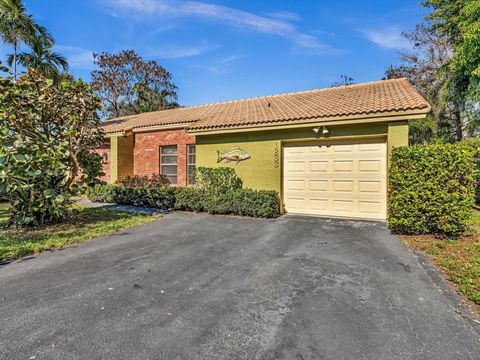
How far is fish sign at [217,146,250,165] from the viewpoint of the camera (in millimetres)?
10305

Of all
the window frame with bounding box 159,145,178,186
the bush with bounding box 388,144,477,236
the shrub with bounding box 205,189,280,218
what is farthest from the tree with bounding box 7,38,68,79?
the bush with bounding box 388,144,477,236

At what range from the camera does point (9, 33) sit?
15172 millimetres

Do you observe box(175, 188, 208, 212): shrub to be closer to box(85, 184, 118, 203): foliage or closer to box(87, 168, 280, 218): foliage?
box(87, 168, 280, 218): foliage

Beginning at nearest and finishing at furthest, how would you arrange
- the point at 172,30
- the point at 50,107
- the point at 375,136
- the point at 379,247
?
the point at 379,247
the point at 50,107
the point at 375,136
the point at 172,30

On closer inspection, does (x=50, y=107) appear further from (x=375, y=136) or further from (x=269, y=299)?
(x=375, y=136)

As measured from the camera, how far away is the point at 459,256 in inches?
202

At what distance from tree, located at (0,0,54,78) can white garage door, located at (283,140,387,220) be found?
1690cm

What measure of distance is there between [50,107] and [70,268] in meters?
4.96

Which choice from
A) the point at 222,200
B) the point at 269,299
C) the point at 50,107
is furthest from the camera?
the point at 222,200

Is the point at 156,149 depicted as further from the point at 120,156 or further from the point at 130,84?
Result: the point at 130,84

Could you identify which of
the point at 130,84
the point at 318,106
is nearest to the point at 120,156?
the point at 318,106

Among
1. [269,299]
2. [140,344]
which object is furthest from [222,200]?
[140,344]

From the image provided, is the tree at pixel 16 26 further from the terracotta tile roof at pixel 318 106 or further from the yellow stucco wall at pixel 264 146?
the yellow stucco wall at pixel 264 146

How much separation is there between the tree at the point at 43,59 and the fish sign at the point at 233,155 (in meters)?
13.3
